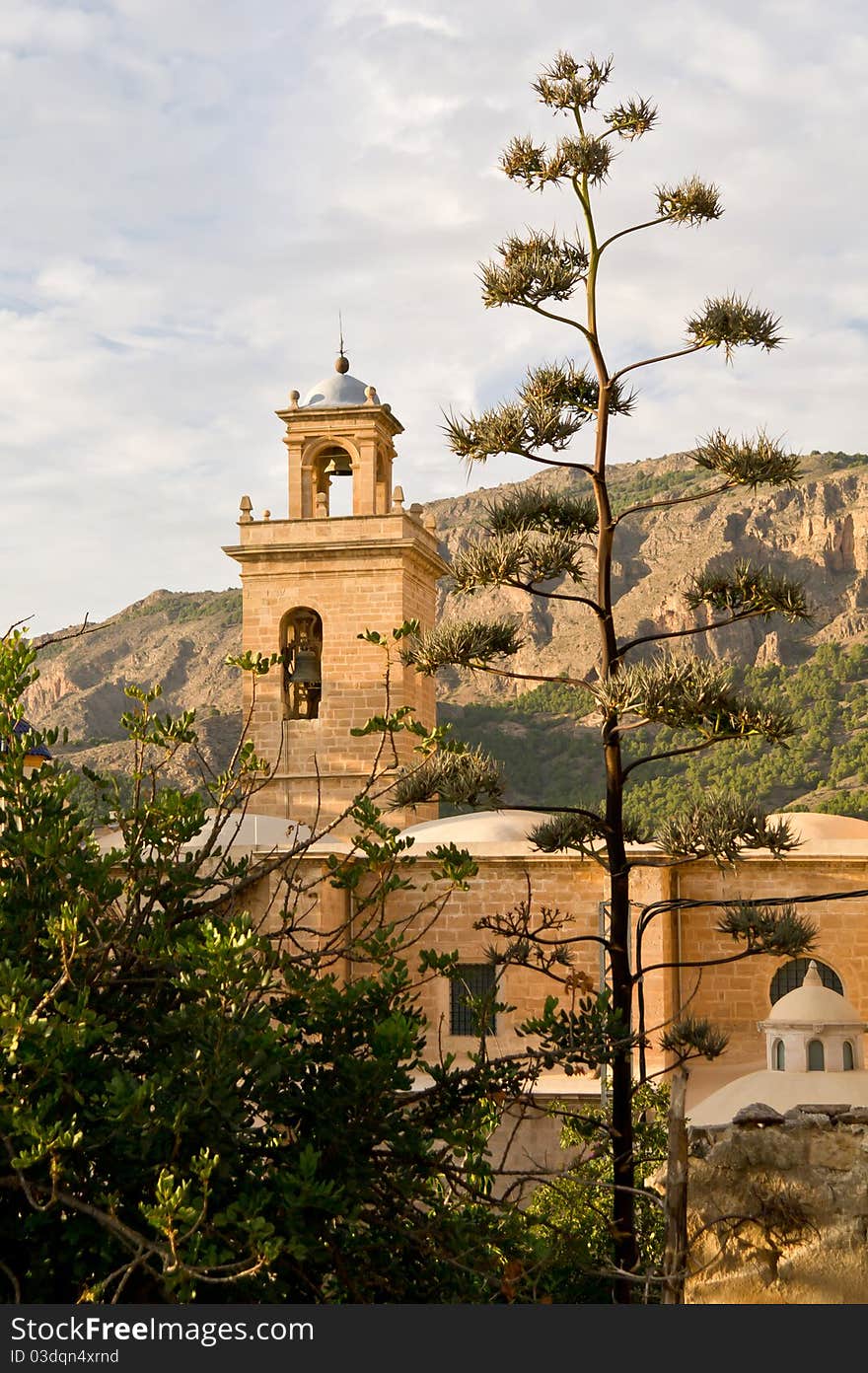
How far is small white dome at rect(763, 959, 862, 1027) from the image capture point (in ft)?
46.1

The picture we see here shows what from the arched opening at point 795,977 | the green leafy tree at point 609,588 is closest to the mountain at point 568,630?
the arched opening at point 795,977

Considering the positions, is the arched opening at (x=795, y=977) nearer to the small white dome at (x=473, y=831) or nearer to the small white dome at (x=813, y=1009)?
the small white dome at (x=813, y=1009)

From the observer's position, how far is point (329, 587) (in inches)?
998

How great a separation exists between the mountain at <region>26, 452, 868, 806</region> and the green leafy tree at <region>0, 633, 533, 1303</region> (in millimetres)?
65519

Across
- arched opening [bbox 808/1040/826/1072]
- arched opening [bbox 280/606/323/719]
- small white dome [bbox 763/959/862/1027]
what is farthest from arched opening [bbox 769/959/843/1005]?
arched opening [bbox 280/606/323/719]

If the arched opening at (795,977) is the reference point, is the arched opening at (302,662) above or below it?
above

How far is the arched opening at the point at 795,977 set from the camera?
17391 mm

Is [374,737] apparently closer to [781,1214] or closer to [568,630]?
[781,1214]

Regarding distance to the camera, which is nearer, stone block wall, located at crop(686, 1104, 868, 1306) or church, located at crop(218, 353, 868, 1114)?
stone block wall, located at crop(686, 1104, 868, 1306)

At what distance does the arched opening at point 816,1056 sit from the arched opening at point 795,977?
3329mm

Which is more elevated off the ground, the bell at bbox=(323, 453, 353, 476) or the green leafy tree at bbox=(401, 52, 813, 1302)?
the bell at bbox=(323, 453, 353, 476)

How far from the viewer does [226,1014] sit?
14.8ft

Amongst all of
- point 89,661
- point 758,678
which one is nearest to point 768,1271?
point 758,678

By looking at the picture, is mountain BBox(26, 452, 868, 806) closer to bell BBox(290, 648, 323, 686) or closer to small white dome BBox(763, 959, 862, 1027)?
bell BBox(290, 648, 323, 686)
